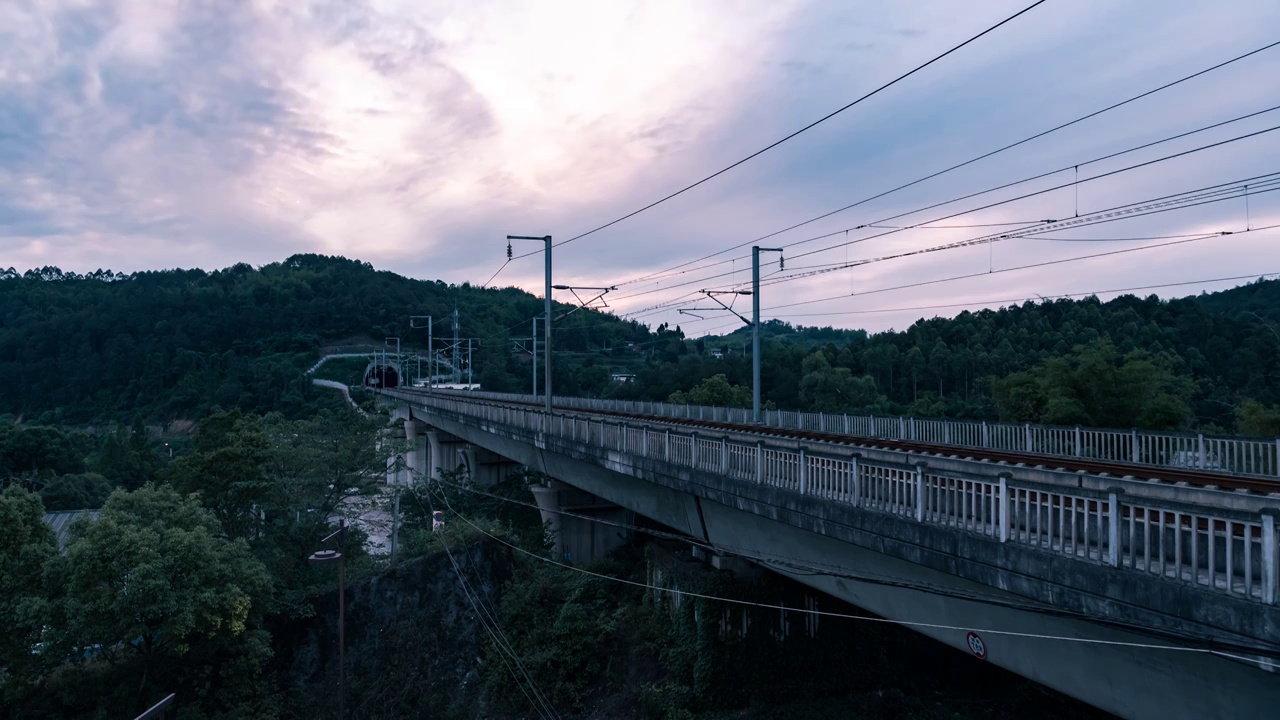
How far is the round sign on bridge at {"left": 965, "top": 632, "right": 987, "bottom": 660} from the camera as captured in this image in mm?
9727

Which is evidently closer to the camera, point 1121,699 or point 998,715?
point 1121,699

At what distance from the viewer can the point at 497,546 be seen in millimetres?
29766

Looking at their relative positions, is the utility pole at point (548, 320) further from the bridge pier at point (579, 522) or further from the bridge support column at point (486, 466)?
the bridge support column at point (486, 466)

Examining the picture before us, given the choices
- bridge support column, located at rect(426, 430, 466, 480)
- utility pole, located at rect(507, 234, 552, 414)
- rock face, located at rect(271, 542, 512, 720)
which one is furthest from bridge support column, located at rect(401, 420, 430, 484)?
utility pole, located at rect(507, 234, 552, 414)

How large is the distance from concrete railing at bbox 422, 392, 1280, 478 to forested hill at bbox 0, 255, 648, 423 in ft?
289

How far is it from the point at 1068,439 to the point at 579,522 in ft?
62.8

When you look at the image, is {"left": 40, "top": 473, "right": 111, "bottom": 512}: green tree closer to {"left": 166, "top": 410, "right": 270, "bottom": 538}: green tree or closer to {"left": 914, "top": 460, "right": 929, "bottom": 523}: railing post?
{"left": 166, "top": 410, "right": 270, "bottom": 538}: green tree

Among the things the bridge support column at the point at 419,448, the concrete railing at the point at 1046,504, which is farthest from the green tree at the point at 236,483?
the bridge support column at the point at 419,448

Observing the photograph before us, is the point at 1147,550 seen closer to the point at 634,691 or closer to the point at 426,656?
the point at 634,691

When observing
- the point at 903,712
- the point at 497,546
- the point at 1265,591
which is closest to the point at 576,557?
the point at 497,546

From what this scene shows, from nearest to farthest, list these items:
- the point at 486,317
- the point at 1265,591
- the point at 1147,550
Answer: the point at 1265,591
the point at 1147,550
the point at 486,317

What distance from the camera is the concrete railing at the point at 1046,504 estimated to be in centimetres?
658

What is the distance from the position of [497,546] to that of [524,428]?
4914 mm

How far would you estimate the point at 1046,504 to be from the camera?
838 centimetres
